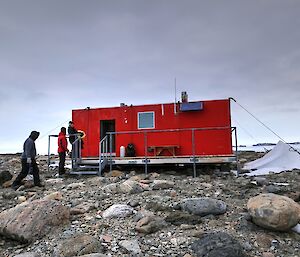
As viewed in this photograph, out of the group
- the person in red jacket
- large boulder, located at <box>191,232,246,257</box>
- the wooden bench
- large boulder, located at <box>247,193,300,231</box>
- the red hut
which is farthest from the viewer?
the wooden bench

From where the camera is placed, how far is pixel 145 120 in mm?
14570

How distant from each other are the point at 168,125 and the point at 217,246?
9551 mm

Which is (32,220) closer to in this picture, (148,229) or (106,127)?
(148,229)

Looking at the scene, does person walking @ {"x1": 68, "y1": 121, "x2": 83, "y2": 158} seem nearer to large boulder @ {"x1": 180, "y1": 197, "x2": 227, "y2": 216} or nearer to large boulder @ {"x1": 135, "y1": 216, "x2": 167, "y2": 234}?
large boulder @ {"x1": 180, "y1": 197, "x2": 227, "y2": 216}

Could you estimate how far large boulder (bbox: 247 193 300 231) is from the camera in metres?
5.57

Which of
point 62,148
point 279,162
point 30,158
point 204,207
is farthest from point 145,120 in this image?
point 204,207

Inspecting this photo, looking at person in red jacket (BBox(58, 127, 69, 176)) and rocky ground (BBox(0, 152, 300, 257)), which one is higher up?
person in red jacket (BBox(58, 127, 69, 176))

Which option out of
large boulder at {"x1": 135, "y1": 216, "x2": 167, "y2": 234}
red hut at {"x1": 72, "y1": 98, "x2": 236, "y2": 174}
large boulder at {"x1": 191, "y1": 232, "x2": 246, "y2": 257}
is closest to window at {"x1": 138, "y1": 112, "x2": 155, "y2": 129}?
red hut at {"x1": 72, "y1": 98, "x2": 236, "y2": 174}

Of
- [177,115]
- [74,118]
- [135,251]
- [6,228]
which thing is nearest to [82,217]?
[6,228]

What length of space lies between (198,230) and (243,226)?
814 millimetres

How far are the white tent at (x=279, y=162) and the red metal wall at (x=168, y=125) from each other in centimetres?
232

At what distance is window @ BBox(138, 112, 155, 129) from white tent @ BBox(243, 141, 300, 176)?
4795 millimetres

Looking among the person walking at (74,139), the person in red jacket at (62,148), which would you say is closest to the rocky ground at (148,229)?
the person in red jacket at (62,148)

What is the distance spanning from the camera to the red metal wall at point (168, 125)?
13797 mm
